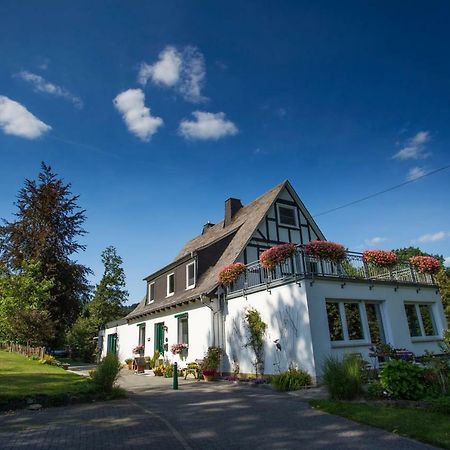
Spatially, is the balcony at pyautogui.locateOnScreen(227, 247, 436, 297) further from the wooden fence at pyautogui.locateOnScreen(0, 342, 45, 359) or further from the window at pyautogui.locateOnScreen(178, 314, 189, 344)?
the wooden fence at pyautogui.locateOnScreen(0, 342, 45, 359)

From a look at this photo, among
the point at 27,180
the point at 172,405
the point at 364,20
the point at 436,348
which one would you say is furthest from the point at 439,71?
the point at 27,180

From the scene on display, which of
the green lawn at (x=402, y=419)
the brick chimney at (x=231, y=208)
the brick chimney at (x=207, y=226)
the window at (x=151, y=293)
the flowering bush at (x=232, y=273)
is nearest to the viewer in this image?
the green lawn at (x=402, y=419)

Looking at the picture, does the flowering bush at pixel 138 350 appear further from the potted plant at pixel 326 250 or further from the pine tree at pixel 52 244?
the potted plant at pixel 326 250

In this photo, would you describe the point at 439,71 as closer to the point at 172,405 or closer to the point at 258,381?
the point at 258,381

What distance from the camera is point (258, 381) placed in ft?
41.9

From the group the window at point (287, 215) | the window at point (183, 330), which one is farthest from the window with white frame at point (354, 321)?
the window at point (183, 330)

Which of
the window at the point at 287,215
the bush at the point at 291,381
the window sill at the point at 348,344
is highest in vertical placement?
the window at the point at 287,215

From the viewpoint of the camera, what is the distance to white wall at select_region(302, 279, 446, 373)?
12.0m

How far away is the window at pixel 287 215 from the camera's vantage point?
20047 millimetres

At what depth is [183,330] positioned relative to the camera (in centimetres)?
1905

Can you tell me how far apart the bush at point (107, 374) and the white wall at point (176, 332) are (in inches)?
83.6

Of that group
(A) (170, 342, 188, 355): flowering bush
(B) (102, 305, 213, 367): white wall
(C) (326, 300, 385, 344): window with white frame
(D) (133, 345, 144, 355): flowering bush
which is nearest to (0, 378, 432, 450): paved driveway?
(C) (326, 300, 385, 344): window with white frame

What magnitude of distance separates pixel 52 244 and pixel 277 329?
19.4 metres

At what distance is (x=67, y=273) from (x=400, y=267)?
69.9 ft
